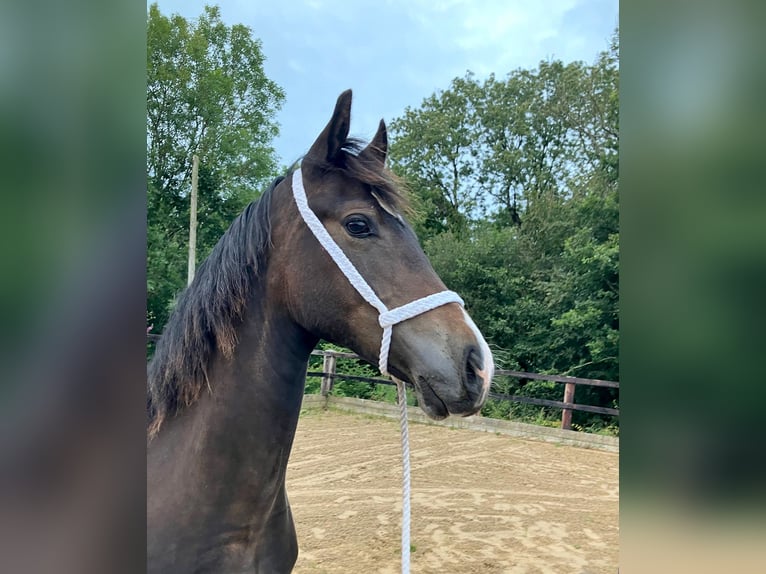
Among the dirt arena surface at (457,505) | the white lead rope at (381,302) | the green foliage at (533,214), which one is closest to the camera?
the white lead rope at (381,302)

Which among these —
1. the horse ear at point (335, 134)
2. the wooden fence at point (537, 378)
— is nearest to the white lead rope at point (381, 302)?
the horse ear at point (335, 134)

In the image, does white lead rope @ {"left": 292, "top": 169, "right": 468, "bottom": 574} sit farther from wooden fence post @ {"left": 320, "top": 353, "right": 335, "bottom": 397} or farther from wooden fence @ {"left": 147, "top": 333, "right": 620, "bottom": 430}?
wooden fence post @ {"left": 320, "top": 353, "right": 335, "bottom": 397}

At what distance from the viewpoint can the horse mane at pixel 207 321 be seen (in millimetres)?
1339

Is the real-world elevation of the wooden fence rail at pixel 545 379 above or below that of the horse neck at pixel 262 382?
below

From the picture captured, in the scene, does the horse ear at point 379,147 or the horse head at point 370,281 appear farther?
the horse ear at point 379,147

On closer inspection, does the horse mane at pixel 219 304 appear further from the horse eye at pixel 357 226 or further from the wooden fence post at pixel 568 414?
the wooden fence post at pixel 568 414

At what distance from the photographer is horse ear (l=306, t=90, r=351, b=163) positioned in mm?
1338

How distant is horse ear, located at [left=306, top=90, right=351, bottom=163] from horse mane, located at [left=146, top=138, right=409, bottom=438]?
0.8 inches

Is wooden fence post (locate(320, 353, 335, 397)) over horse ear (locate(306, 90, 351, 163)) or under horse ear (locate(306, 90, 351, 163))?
under

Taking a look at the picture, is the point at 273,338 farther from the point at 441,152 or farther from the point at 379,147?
the point at 441,152

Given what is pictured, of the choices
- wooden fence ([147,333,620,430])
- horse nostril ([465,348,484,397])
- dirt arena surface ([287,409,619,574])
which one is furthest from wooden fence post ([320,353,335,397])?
horse nostril ([465,348,484,397])
